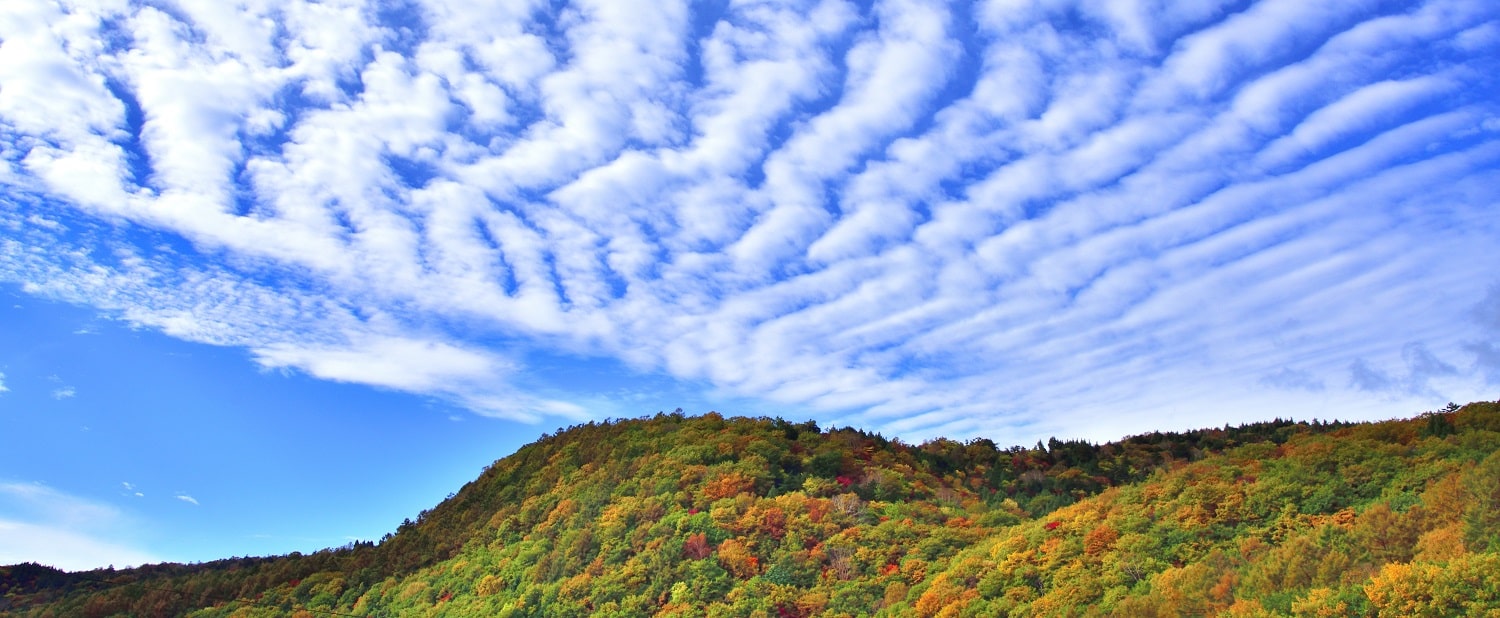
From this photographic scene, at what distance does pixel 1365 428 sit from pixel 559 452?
3346 cm

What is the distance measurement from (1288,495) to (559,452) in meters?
31.7

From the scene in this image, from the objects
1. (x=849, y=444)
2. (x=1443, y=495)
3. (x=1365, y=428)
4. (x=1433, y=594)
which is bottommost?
(x=1433, y=594)

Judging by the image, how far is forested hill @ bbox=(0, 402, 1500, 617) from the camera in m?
17.9

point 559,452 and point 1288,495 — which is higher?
point 559,452

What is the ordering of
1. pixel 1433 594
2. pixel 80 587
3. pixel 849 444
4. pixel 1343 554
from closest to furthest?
pixel 1433 594 → pixel 1343 554 → pixel 849 444 → pixel 80 587

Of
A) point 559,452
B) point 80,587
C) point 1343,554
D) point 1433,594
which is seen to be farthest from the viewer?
point 80,587

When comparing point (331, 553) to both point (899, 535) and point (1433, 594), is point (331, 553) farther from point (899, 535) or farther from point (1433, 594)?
point (1433, 594)

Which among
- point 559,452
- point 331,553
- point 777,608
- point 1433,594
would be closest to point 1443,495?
point 1433,594

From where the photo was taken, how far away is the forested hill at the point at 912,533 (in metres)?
17.9

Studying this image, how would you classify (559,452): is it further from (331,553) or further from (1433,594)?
(1433,594)

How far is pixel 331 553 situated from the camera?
46.2 m

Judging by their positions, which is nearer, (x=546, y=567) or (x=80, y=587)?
(x=546, y=567)

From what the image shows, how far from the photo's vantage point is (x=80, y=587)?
48.6 metres

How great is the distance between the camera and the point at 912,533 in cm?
2820
